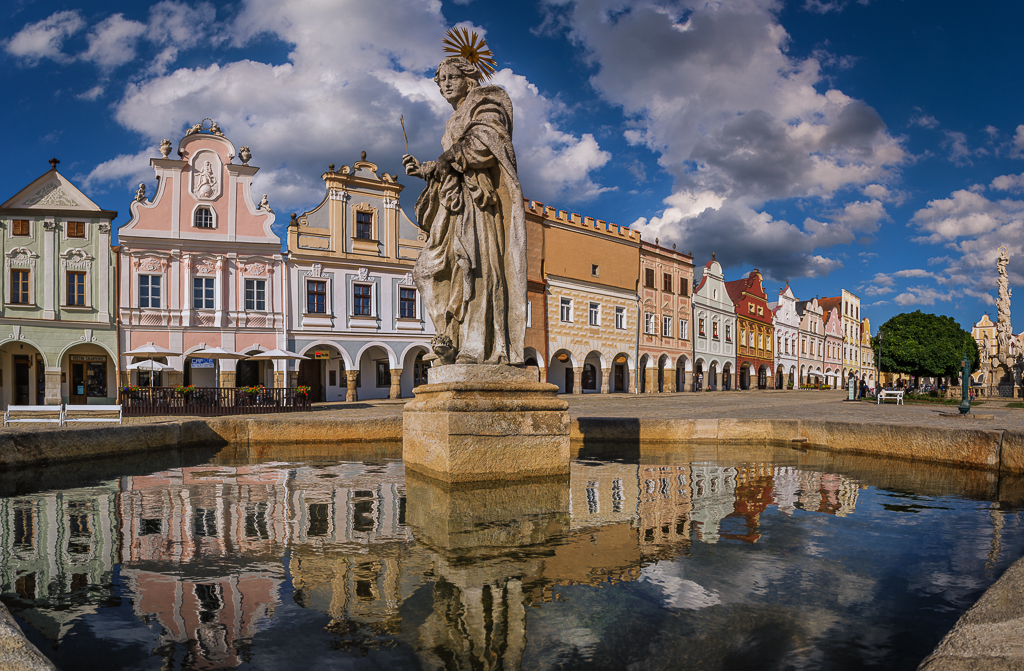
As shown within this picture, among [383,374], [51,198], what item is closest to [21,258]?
[51,198]

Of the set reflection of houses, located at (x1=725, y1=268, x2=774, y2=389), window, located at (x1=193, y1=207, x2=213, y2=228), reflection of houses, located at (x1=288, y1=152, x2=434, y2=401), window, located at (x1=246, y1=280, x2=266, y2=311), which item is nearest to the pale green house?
window, located at (x1=193, y1=207, x2=213, y2=228)

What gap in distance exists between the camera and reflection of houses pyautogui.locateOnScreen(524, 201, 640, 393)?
Answer: 36094mm

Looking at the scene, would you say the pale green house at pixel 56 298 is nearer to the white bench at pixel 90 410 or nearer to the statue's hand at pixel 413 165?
the white bench at pixel 90 410

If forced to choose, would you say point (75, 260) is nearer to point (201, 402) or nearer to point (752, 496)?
point (201, 402)

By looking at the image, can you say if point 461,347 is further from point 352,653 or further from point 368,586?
point 352,653

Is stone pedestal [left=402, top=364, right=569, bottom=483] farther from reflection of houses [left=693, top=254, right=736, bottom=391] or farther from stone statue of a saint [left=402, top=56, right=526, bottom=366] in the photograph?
reflection of houses [left=693, top=254, right=736, bottom=391]

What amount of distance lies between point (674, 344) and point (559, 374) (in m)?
11.8

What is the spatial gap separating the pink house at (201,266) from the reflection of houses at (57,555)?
25988 millimetres

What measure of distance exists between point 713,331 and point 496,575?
50947 mm

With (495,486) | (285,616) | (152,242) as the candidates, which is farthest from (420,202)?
(152,242)

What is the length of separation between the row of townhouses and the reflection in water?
2605 cm

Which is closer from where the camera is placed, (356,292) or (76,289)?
(76,289)

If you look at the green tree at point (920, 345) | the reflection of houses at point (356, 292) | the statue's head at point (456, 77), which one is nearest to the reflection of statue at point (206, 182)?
the reflection of houses at point (356, 292)

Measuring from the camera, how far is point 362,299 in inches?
1236
